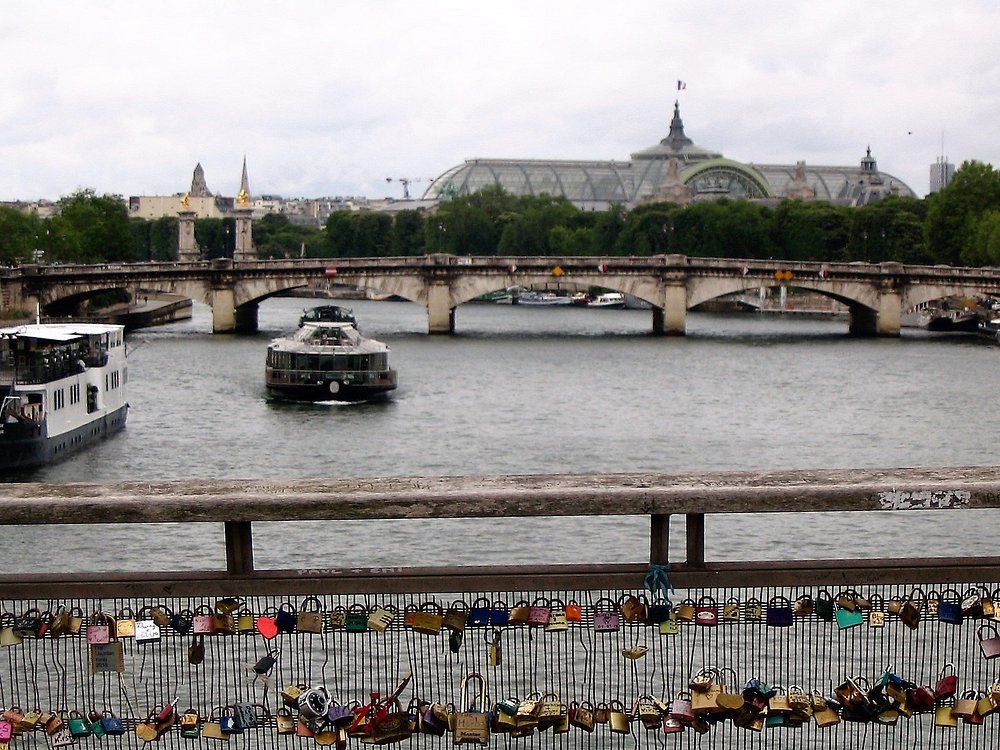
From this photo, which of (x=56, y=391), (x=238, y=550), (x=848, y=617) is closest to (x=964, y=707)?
(x=848, y=617)

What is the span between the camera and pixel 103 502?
18.6 feet

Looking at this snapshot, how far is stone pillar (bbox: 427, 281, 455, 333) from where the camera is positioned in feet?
255

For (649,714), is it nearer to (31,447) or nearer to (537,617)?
(537,617)

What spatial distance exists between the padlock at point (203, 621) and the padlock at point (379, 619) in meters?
0.57

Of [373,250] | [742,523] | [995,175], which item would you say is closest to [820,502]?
[742,523]

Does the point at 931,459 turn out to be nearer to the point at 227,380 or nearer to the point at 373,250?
the point at 227,380

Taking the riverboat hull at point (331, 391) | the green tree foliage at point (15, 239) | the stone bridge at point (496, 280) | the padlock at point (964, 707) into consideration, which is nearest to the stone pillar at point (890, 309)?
the stone bridge at point (496, 280)

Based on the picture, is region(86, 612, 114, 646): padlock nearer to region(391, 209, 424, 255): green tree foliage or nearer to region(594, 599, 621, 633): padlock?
region(594, 599, 621, 633): padlock

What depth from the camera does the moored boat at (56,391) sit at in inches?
1308

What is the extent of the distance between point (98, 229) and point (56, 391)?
241 feet

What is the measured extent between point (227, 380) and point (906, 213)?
2810 inches

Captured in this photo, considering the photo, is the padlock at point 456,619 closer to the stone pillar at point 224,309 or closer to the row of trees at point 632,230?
the stone pillar at point 224,309

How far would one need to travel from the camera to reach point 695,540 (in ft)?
19.1

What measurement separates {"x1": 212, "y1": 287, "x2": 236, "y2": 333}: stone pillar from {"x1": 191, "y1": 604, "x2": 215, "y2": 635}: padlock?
73.2 meters
